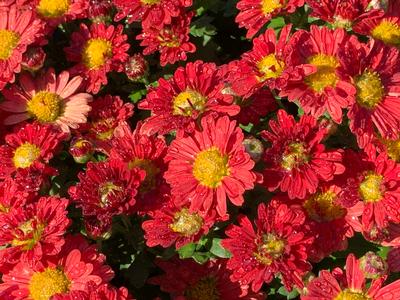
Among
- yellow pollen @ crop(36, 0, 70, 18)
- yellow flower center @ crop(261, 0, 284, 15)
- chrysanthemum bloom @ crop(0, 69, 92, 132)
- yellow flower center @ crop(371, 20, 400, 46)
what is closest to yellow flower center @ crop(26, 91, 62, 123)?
chrysanthemum bloom @ crop(0, 69, 92, 132)

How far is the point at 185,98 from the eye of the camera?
281 centimetres

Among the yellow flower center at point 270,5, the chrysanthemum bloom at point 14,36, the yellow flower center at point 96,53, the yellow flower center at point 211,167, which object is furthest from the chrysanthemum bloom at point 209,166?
the chrysanthemum bloom at point 14,36

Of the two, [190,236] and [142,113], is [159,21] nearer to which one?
[142,113]

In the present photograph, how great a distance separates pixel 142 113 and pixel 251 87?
79 centimetres

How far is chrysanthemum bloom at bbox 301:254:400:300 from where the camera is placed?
2.50 m

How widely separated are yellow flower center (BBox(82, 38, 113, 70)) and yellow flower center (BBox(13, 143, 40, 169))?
583 millimetres

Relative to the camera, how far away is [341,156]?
2.58m

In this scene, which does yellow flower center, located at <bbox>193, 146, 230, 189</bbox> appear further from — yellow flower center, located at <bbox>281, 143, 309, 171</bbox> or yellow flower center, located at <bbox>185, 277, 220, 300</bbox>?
yellow flower center, located at <bbox>185, 277, 220, 300</bbox>

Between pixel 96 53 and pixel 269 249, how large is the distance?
137cm

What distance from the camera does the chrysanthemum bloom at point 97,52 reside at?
10.5 ft

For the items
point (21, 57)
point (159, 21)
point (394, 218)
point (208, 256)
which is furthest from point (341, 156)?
point (21, 57)

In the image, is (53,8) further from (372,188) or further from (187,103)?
(372,188)

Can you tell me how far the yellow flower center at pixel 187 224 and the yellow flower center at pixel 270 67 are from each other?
2.04ft

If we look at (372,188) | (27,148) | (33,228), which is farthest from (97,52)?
(372,188)
